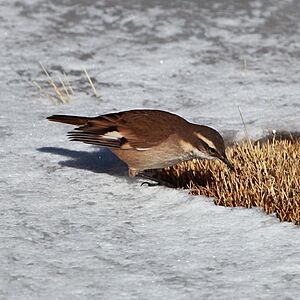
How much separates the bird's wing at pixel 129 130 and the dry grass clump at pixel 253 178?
48 cm

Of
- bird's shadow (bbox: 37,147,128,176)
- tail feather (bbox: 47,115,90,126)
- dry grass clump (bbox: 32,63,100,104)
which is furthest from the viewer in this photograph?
dry grass clump (bbox: 32,63,100,104)

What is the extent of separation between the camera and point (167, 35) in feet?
40.8

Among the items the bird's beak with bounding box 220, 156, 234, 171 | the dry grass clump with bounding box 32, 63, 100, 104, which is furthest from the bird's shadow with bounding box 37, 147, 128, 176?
the dry grass clump with bounding box 32, 63, 100, 104

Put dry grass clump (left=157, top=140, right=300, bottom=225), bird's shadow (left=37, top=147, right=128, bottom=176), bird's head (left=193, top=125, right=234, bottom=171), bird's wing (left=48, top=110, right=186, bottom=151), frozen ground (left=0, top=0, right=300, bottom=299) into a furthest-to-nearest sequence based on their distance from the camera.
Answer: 1. bird's shadow (left=37, top=147, right=128, bottom=176)
2. bird's wing (left=48, top=110, right=186, bottom=151)
3. bird's head (left=193, top=125, right=234, bottom=171)
4. dry grass clump (left=157, top=140, right=300, bottom=225)
5. frozen ground (left=0, top=0, right=300, bottom=299)

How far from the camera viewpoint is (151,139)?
7.65 m

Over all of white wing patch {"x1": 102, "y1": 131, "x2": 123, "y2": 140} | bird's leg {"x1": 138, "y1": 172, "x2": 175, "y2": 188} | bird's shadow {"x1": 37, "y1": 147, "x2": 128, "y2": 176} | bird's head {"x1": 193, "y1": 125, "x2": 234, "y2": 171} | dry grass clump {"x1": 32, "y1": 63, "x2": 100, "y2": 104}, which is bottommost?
dry grass clump {"x1": 32, "y1": 63, "x2": 100, "y2": 104}

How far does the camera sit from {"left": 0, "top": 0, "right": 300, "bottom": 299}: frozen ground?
238 inches

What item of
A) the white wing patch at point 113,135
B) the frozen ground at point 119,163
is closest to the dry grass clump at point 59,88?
the frozen ground at point 119,163

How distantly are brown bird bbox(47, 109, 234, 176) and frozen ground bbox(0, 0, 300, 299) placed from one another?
29cm

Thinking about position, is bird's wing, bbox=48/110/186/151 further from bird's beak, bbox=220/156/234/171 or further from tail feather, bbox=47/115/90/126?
bird's beak, bbox=220/156/234/171

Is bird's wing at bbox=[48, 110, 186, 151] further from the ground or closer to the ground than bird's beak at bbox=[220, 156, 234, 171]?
further from the ground

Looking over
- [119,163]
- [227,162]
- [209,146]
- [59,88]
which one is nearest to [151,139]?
[209,146]

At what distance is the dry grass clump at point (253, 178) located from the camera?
282 inches

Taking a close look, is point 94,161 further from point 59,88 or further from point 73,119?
point 59,88
